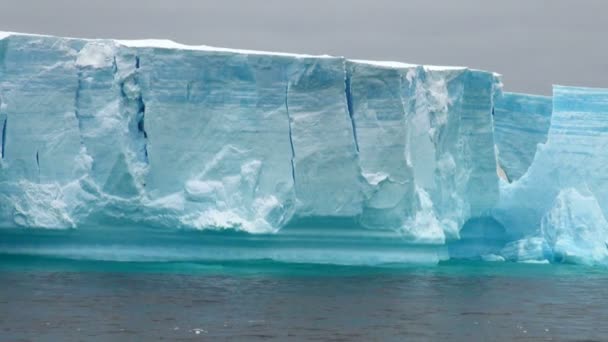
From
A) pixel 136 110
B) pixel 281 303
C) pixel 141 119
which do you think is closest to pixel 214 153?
pixel 141 119

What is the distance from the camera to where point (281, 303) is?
15.9 m

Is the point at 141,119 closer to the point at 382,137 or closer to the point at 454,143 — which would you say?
the point at 382,137

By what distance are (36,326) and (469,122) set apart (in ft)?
39.2

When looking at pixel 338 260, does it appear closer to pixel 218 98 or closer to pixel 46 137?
pixel 218 98

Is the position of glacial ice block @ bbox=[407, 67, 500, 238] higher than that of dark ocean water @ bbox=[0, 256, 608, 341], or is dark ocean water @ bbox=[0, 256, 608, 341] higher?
glacial ice block @ bbox=[407, 67, 500, 238]

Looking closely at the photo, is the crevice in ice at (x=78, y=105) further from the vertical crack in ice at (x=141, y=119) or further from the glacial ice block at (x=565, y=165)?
the glacial ice block at (x=565, y=165)

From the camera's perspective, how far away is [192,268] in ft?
68.5

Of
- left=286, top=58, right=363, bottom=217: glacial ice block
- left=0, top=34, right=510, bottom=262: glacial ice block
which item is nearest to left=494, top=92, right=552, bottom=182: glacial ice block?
left=0, top=34, right=510, bottom=262: glacial ice block

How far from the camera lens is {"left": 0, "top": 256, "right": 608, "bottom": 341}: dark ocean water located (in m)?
13.4

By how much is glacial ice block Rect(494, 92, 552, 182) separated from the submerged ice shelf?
430 cm

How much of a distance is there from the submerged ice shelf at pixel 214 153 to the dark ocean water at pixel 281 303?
54cm

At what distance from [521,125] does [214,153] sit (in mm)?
8939

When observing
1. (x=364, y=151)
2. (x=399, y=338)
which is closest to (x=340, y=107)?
(x=364, y=151)

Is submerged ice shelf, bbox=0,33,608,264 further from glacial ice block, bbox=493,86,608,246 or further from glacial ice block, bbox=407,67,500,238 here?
glacial ice block, bbox=493,86,608,246
